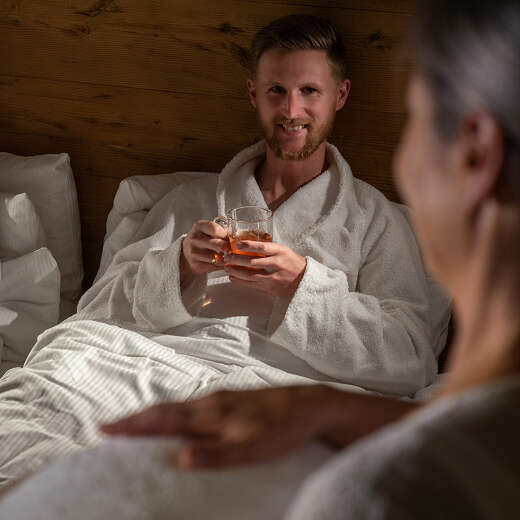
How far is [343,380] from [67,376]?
0.62 m

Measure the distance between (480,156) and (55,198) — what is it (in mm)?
1858

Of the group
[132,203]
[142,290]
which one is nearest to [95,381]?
[142,290]

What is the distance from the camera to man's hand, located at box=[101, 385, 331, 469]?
0.58 metres

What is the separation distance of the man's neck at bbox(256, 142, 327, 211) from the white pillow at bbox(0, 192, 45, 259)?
0.70 meters

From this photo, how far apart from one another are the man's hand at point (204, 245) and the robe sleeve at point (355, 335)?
200mm

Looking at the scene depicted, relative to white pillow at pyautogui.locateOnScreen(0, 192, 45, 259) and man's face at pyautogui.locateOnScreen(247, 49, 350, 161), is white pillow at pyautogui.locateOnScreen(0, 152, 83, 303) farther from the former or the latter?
man's face at pyautogui.locateOnScreen(247, 49, 350, 161)

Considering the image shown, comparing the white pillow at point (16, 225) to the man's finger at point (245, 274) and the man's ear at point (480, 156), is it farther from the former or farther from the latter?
the man's ear at point (480, 156)

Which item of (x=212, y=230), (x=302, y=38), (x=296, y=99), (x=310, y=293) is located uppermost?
(x=302, y=38)

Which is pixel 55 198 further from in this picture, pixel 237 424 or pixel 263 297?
pixel 237 424

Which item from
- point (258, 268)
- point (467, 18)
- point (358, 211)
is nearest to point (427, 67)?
point (467, 18)

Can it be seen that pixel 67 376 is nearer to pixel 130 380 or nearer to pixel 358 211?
pixel 130 380

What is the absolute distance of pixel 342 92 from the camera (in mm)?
1901

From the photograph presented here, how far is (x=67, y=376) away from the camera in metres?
1.49

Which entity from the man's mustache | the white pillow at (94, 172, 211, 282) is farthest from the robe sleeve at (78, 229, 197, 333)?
the man's mustache
